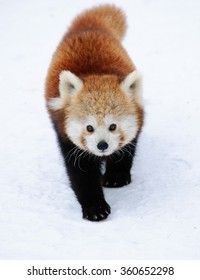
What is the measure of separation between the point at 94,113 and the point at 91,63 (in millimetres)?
794

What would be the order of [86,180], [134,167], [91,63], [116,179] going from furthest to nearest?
[134,167], [116,179], [91,63], [86,180]

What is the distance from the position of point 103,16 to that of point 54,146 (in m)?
1.70

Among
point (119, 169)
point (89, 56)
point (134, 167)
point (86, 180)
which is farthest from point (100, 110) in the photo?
point (134, 167)

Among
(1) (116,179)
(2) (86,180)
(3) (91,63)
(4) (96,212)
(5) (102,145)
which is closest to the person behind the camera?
(5) (102,145)

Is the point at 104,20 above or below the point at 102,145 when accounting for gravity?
above

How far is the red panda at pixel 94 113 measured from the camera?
4.29 m

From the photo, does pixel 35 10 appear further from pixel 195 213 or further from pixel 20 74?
pixel 195 213

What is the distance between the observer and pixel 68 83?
4.46 m

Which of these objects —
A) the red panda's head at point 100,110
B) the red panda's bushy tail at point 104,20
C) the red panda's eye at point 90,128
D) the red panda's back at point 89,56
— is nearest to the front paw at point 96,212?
the red panda's head at point 100,110

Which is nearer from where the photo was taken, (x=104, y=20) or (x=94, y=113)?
(x=94, y=113)

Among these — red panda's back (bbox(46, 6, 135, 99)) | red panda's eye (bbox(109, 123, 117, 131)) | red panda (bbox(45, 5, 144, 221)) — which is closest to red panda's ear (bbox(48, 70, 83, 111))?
red panda (bbox(45, 5, 144, 221))

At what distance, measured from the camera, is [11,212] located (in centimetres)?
457

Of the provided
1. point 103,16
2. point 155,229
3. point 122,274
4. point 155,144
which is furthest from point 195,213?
point 103,16

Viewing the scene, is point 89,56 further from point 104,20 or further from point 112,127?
point 104,20
